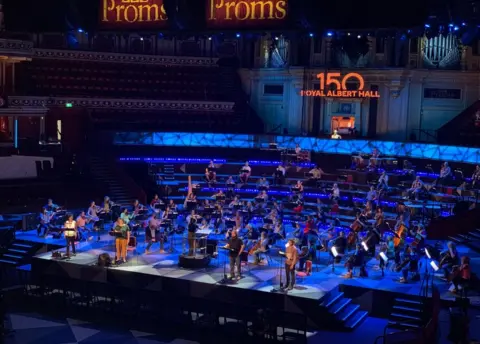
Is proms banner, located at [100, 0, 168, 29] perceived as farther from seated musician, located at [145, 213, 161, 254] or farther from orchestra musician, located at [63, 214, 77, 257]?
seated musician, located at [145, 213, 161, 254]

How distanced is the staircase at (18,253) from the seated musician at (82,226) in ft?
5.23

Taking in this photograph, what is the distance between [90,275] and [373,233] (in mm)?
9354

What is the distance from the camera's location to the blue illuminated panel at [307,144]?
104 feet

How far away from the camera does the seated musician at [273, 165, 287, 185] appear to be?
110ft

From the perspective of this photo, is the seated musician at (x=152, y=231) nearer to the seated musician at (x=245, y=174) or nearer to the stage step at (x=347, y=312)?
the stage step at (x=347, y=312)

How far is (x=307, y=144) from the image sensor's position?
3538 cm

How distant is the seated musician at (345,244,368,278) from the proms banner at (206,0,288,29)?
29.3 feet

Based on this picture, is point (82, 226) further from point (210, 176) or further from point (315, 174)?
point (315, 174)

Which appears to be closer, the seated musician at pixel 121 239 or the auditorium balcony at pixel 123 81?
the seated musician at pixel 121 239

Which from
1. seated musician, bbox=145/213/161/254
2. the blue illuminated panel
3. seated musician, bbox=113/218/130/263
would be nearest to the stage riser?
seated musician, bbox=113/218/130/263

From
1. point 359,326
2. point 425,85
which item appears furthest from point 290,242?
point 425,85

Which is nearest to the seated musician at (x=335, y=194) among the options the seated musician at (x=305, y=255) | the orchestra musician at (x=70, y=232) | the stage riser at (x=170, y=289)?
the seated musician at (x=305, y=255)

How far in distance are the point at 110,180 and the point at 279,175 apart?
328 inches

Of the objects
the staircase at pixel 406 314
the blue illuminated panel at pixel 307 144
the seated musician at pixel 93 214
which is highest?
the blue illuminated panel at pixel 307 144
